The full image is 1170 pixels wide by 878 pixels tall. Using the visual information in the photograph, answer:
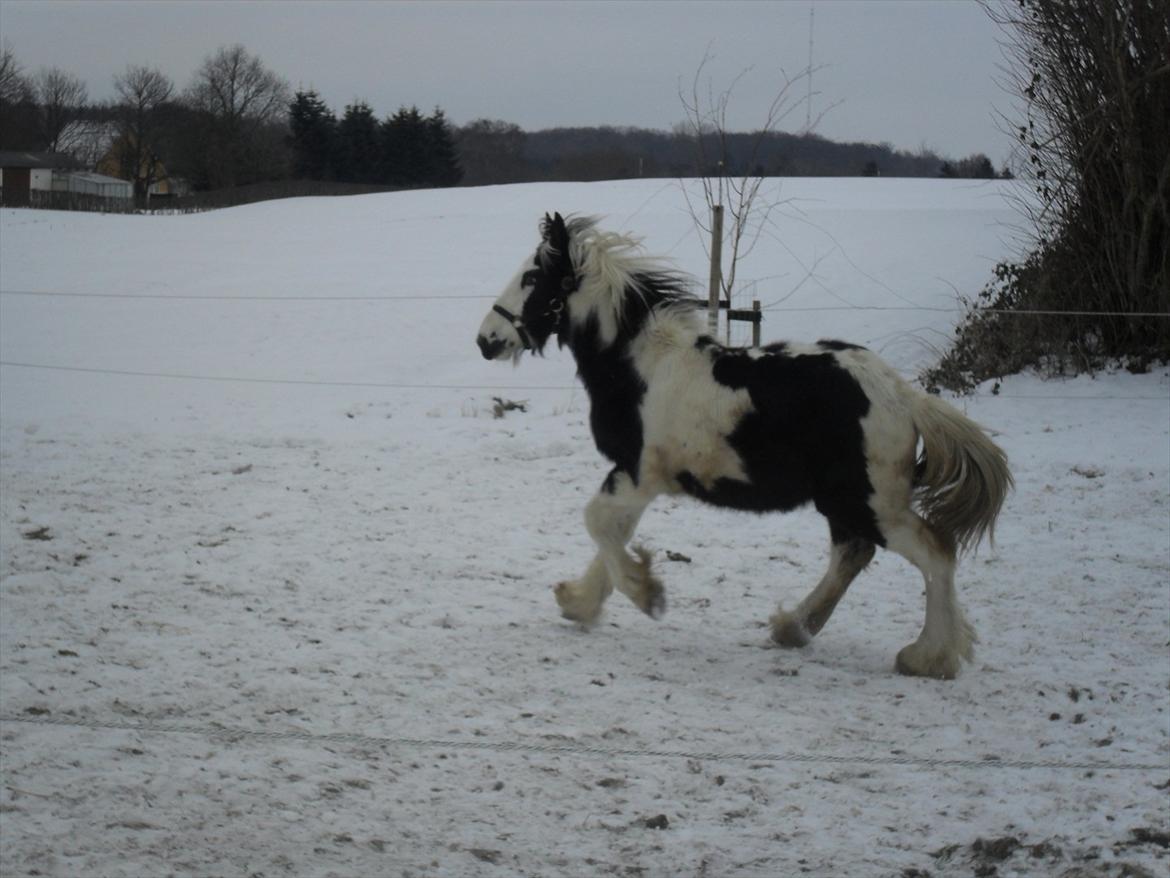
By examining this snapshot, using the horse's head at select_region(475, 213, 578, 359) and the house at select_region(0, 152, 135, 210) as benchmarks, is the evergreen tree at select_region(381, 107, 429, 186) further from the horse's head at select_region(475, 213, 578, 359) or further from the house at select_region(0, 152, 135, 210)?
the horse's head at select_region(475, 213, 578, 359)

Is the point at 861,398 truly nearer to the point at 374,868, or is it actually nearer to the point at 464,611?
the point at 464,611

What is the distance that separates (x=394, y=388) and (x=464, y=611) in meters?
8.06

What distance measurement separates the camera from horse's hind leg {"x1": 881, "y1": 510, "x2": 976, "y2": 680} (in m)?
5.46

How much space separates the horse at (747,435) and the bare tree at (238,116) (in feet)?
164

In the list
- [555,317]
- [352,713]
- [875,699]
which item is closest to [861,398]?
[875,699]

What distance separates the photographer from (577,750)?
4.54 meters

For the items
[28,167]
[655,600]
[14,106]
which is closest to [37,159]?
[28,167]

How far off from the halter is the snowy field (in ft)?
4.75

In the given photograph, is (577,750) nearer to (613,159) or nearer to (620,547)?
(620,547)

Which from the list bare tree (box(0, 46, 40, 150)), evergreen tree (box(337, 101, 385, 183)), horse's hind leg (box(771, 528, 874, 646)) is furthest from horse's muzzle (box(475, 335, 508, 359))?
evergreen tree (box(337, 101, 385, 183))

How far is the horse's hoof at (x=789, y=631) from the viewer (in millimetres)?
5914

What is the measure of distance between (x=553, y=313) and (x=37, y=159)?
55.0m

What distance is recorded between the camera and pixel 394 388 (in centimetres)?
1405

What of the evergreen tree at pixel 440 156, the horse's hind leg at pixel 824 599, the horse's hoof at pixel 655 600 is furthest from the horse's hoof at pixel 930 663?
the evergreen tree at pixel 440 156
